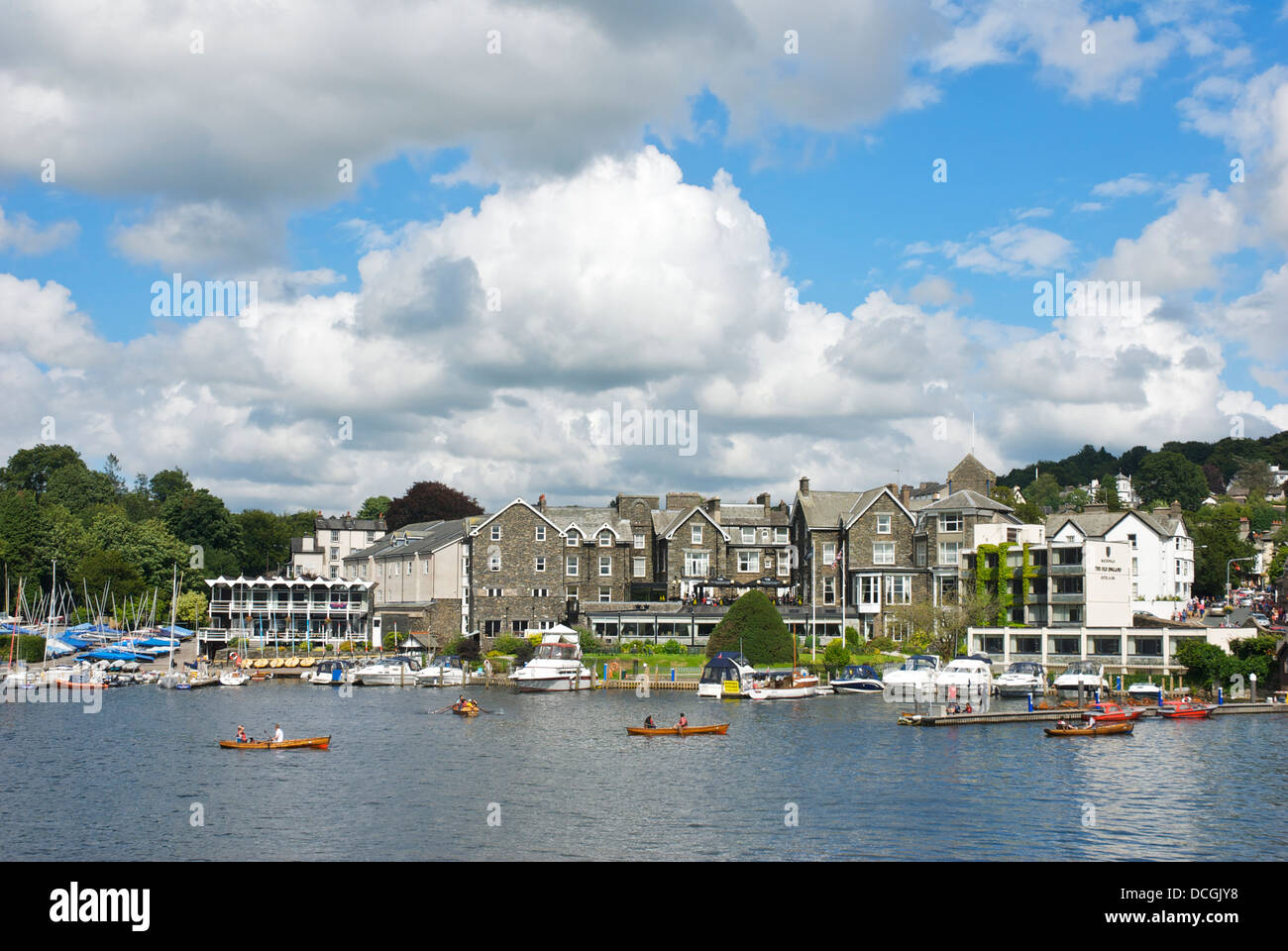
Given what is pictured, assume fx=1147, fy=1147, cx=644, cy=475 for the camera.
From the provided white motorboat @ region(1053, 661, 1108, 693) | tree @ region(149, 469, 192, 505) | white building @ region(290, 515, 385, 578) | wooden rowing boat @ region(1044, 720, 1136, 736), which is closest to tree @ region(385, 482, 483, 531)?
white building @ region(290, 515, 385, 578)

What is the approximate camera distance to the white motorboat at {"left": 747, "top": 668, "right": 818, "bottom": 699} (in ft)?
241

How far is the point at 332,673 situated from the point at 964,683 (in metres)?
47.5

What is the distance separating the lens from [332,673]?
89.0 meters

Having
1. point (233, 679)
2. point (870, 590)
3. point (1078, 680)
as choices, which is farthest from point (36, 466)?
point (1078, 680)

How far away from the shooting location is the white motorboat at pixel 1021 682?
76.2 metres

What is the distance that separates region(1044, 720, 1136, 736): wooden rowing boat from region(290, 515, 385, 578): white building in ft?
364

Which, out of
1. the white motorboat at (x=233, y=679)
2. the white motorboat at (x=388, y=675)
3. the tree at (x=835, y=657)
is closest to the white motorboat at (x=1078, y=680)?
the tree at (x=835, y=657)

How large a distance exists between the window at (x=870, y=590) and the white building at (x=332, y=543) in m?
74.8

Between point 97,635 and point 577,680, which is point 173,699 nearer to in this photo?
point 577,680

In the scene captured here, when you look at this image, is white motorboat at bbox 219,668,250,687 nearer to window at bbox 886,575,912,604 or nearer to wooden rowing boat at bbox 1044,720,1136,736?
window at bbox 886,575,912,604

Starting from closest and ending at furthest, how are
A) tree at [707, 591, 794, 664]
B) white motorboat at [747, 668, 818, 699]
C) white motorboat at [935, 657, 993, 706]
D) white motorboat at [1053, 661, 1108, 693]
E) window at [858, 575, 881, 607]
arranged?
white motorboat at [935, 657, 993, 706], white motorboat at [1053, 661, 1108, 693], white motorboat at [747, 668, 818, 699], tree at [707, 591, 794, 664], window at [858, 575, 881, 607]

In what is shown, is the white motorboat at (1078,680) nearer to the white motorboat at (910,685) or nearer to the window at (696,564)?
the white motorboat at (910,685)
